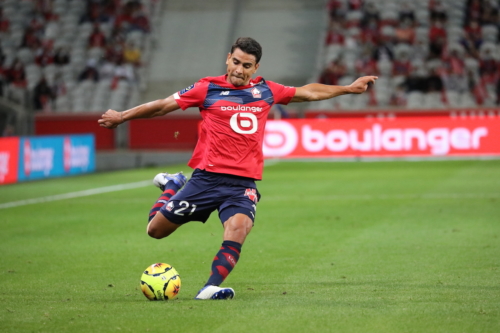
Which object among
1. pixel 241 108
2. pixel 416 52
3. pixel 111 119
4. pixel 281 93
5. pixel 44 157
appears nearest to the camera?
pixel 111 119

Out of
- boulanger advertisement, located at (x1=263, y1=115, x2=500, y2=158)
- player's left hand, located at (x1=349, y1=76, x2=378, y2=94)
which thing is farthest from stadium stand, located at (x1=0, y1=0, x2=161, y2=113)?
player's left hand, located at (x1=349, y1=76, x2=378, y2=94)

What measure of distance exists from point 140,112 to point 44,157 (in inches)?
685

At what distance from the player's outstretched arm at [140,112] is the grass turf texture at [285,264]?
1.46m

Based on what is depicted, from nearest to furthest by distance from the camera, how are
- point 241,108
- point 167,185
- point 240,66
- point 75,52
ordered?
point 240,66, point 241,108, point 167,185, point 75,52

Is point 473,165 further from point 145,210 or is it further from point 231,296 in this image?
point 231,296

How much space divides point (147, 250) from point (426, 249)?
10.9 ft

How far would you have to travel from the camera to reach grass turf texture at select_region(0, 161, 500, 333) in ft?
18.8

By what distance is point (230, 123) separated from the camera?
6.84 metres

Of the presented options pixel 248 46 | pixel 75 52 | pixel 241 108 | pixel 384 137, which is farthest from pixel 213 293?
pixel 75 52

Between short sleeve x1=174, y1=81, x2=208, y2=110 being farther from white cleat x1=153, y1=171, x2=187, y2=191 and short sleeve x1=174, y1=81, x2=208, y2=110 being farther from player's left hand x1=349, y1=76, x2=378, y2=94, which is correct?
player's left hand x1=349, y1=76, x2=378, y2=94

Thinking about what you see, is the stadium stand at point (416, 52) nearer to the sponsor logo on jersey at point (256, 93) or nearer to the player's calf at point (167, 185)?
the player's calf at point (167, 185)

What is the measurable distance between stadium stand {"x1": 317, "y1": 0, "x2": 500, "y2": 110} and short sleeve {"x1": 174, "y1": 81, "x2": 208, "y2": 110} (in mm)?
23223

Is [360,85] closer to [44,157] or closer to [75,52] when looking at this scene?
[44,157]

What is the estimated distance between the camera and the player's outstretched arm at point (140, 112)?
6626mm
